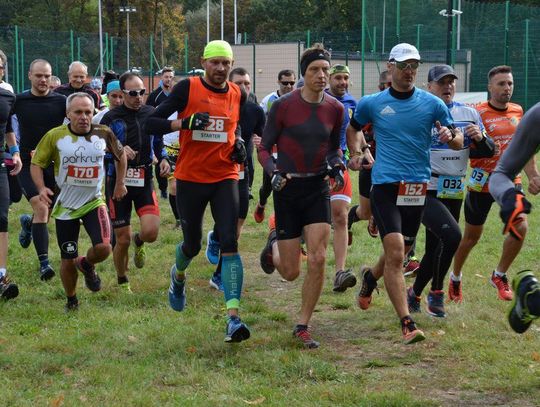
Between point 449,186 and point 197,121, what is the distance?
8.05ft

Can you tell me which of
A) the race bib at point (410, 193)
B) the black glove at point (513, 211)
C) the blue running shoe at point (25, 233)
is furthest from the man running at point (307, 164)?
the blue running shoe at point (25, 233)

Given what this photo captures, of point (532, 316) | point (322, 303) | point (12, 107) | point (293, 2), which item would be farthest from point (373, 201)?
point (293, 2)

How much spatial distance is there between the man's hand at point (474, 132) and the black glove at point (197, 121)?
7.21 ft

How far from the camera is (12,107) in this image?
939 cm

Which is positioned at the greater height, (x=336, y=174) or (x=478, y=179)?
(x=336, y=174)

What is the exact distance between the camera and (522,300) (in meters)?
4.91

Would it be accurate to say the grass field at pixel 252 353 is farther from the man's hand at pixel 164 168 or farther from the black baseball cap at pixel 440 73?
the black baseball cap at pixel 440 73

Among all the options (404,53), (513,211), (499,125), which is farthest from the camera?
(499,125)

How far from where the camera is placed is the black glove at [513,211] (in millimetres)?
4707

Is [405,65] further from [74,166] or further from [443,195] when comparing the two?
[74,166]

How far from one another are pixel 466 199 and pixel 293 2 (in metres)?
67.4

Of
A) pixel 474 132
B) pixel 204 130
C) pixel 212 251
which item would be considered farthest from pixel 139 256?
pixel 474 132

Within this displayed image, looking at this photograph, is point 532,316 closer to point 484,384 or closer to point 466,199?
point 484,384

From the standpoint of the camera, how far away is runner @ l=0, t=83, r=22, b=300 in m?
8.61
